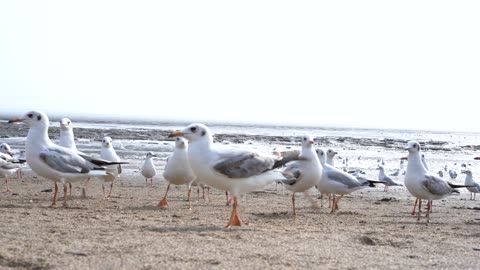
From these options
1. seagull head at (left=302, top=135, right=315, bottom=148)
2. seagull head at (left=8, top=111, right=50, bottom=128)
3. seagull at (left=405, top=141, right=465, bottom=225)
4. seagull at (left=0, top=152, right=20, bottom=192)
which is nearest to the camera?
seagull head at (left=8, top=111, right=50, bottom=128)

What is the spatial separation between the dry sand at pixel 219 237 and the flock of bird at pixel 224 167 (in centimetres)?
48

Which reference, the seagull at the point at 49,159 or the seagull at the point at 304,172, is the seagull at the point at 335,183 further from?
the seagull at the point at 49,159

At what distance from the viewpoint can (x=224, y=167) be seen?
7.87 meters

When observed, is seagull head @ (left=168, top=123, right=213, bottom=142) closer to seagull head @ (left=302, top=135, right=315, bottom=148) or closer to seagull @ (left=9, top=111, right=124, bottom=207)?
seagull @ (left=9, top=111, right=124, bottom=207)

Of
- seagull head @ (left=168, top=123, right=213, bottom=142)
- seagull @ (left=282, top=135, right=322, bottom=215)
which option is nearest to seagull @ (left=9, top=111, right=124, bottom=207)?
seagull head @ (left=168, top=123, right=213, bottom=142)

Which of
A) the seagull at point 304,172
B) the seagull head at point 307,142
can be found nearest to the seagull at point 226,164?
the seagull at point 304,172

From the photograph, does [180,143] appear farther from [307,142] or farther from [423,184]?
[423,184]

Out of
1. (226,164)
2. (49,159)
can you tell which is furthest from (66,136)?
(226,164)

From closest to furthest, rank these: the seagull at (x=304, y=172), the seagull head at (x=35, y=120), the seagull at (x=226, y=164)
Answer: the seagull at (x=226, y=164) < the seagull head at (x=35, y=120) < the seagull at (x=304, y=172)

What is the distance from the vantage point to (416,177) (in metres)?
Result: 10.5

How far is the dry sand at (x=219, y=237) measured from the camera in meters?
5.50

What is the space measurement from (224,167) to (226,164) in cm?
5

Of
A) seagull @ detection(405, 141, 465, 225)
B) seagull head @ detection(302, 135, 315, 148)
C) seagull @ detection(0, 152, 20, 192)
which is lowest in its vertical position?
seagull @ detection(0, 152, 20, 192)

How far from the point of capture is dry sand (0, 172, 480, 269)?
18.0ft
